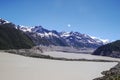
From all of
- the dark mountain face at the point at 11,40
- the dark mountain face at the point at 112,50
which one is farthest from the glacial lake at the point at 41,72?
the dark mountain face at the point at 112,50

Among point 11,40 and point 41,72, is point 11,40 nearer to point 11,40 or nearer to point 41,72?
point 11,40

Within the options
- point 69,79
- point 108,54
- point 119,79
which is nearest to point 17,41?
point 108,54

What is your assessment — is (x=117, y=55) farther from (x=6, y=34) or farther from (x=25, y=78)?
(x=25, y=78)

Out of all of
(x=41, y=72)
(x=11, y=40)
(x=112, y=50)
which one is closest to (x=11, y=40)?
(x=11, y=40)

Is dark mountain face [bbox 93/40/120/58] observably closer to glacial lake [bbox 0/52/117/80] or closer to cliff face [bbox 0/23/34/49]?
cliff face [bbox 0/23/34/49]

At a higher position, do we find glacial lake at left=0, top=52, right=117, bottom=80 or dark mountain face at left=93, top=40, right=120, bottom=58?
dark mountain face at left=93, top=40, right=120, bottom=58

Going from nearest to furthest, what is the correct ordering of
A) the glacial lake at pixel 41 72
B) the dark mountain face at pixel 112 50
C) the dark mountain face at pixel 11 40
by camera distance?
1. the glacial lake at pixel 41 72
2. the dark mountain face at pixel 11 40
3. the dark mountain face at pixel 112 50

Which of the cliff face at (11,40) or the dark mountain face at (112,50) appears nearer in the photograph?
the cliff face at (11,40)

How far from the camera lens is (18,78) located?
35.9 m

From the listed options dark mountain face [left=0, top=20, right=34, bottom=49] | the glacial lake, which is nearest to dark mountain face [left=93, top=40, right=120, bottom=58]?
dark mountain face [left=0, top=20, right=34, bottom=49]

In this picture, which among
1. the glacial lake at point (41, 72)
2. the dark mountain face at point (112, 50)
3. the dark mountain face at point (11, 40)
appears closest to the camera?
the glacial lake at point (41, 72)

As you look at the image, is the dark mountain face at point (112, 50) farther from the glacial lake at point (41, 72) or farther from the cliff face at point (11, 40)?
the glacial lake at point (41, 72)

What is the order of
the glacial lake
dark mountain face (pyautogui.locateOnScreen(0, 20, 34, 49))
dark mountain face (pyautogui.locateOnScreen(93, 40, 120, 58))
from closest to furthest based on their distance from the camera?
the glacial lake → dark mountain face (pyautogui.locateOnScreen(0, 20, 34, 49)) → dark mountain face (pyautogui.locateOnScreen(93, 40, 120, 58))

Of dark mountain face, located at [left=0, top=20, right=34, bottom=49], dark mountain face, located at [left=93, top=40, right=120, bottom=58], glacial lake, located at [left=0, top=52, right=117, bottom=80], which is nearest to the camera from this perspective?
glacial lake, located at [left=0, top=52, right=117, bottom=80]
